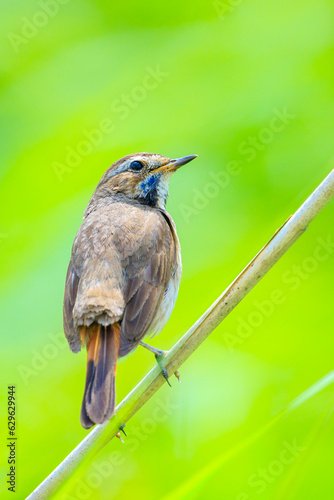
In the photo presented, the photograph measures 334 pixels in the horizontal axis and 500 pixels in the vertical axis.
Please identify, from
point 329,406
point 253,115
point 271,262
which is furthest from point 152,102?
point 329,406

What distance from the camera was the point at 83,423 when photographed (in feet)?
7.87

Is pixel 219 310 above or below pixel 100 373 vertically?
above

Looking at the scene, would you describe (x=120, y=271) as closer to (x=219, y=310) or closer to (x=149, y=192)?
(x=149, y=192)

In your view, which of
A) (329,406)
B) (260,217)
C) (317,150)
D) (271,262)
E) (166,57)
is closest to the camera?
(329,406)

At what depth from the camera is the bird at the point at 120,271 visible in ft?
9.50

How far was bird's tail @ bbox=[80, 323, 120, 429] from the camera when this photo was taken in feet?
8.04

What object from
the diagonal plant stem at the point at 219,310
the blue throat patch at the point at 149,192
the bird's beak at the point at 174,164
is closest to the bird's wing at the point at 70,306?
the diagonal plant stem at the point at 219,310

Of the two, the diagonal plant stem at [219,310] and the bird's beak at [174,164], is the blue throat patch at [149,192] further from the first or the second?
the diagonal plant stem at [219,310]

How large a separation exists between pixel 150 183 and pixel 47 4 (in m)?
1.39

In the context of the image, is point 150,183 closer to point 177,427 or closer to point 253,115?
point 253,115

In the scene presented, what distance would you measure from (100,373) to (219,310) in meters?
0.65

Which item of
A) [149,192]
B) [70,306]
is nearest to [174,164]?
[149,192]

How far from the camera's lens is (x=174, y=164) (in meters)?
3.67

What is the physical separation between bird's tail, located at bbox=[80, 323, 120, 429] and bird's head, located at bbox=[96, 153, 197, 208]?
44.7 inches
